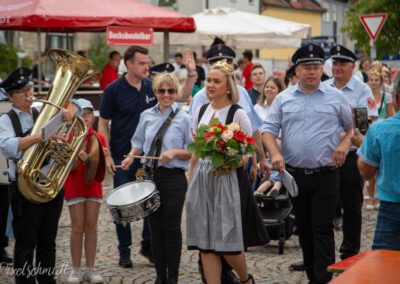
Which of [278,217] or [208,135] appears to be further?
[278,217]

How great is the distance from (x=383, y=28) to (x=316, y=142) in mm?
28297

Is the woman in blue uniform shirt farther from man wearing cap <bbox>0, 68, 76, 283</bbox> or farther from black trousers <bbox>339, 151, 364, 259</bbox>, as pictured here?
black trousers <bbox>339, 151, 364, 259</bbox>

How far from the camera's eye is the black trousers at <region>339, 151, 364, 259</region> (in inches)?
349

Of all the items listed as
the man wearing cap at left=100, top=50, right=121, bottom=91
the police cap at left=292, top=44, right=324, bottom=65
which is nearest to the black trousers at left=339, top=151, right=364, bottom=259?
the police cap at left=292, top=44, right=324, bottom=65

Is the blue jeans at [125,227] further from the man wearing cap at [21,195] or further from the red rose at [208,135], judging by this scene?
the red rose at [208,135]

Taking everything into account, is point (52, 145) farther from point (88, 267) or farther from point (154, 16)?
point (154, 16)

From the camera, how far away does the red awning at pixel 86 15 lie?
1505 centimetres

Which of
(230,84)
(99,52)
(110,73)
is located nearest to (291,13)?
(99,52)

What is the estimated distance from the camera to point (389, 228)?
5902mm

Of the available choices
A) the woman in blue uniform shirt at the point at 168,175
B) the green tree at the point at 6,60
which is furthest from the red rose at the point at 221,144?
the green tree at the point at 6,60

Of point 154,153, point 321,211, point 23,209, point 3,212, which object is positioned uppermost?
point 154,153

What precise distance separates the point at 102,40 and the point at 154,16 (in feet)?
96.0

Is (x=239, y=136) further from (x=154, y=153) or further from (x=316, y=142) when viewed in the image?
(x=154, y=153)

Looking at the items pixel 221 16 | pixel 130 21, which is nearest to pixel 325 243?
pixel 130 21
